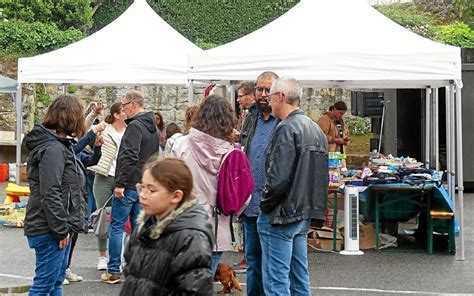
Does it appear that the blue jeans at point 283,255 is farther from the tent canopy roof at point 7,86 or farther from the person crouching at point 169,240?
the tent canopy roof at point 7,86

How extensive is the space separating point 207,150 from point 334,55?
3707mm

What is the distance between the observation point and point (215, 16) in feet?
98.4

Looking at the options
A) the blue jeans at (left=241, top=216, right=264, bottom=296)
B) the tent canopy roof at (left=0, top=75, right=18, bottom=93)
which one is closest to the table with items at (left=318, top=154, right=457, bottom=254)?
the blue jeans at (left=241, top=216, right=264, bottom=296)

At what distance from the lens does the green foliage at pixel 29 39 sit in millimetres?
26703

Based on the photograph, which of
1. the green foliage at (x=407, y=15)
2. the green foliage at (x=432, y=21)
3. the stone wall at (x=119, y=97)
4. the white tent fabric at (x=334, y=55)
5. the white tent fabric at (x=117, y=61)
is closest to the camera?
the white tent fabric at (x=334, y=55)

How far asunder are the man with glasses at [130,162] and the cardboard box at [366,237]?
3567 mm

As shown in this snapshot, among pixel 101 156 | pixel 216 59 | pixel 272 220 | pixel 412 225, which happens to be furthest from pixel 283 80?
pixel 412 225

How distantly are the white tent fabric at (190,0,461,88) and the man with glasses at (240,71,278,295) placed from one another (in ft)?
9.07

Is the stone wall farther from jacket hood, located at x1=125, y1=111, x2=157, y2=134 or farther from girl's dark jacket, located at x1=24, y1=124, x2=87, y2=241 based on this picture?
girl's dark jacket, located at x1=24, y1=124, x2=87, y2=241

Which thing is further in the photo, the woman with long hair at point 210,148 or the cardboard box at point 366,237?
the cardboard box at point 366,237

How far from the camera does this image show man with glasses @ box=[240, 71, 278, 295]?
303 inches

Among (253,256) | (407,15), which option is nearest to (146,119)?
(253,256)

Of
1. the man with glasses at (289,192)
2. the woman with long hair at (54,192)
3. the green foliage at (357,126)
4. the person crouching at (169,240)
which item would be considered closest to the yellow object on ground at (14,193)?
the woman with long hair at (54,192)

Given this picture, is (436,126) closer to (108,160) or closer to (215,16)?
(108,160)
